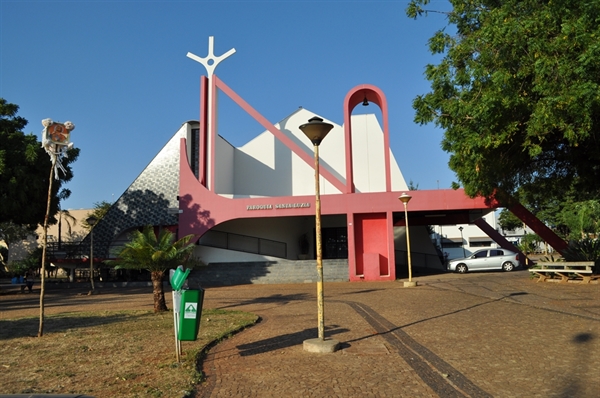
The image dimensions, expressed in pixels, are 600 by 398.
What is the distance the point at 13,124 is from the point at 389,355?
21147 millimetres

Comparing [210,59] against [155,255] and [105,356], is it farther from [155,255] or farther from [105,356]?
[105,356]

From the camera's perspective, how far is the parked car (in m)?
26.1

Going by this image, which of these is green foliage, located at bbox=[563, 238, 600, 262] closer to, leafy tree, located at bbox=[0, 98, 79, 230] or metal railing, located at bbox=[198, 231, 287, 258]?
metal railing, located at bbox=[198, 231, 287, 258]

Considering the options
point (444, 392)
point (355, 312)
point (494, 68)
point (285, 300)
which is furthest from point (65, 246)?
point (444, 392)

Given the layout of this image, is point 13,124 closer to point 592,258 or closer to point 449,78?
point 449,78

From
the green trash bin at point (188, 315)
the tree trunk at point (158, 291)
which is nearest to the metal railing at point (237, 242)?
the tree trunk at point (158, 291)

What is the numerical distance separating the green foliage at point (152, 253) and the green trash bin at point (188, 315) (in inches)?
239

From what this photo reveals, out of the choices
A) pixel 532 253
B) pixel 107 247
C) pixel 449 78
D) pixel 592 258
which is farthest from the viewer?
pixel 532 253

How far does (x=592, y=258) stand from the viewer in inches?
709

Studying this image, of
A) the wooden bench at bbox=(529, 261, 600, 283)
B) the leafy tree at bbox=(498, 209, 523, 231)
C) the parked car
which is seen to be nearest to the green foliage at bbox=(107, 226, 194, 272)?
the wooden bench at bbox=(529, 261, 600, 283)

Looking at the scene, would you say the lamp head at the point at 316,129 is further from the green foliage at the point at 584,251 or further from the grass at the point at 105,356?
the green foliage at the point at 584,251

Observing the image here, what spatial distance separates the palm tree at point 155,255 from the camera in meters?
12.0

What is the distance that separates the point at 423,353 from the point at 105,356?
443 cm

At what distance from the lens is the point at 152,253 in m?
12.0
